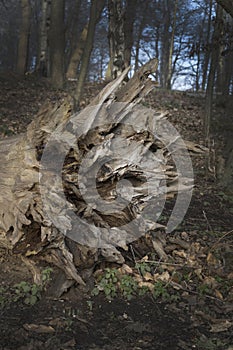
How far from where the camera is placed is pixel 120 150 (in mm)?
4578

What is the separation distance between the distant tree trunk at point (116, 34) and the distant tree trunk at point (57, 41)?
8.37 feet

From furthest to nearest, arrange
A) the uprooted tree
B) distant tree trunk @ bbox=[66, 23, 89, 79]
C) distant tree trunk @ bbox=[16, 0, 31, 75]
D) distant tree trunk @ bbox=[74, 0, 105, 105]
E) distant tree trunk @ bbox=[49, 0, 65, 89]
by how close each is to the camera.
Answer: distant tree trunk @ bbox=[66, 23, 89, 79] → distant tree trunk @ bbox=[16, 0, 31, 75] → distant tree trunk @ bbox=[49, 0, 65, 89] → distant tree trunk @ bbox=[74, 0, 105, 105] → the uprooted tree

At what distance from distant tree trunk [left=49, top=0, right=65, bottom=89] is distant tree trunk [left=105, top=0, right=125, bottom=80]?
2.55m

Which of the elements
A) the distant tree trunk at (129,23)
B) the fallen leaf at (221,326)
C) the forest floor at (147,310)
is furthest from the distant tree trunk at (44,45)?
the fallen leaf at (221,326)

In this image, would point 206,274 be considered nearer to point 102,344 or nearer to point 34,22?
point 102,344

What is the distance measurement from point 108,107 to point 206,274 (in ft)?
6.64

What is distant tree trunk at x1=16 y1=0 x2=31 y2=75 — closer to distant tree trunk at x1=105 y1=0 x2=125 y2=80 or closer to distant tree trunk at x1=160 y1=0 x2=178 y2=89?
distant tree trunk at x1=105 y1=0 x2=125 y2=80

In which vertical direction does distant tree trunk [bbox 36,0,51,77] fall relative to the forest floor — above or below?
above

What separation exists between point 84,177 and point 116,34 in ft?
31.9

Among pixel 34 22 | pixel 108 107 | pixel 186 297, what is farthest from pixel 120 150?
pixel 34 22

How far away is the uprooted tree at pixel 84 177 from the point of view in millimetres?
4109

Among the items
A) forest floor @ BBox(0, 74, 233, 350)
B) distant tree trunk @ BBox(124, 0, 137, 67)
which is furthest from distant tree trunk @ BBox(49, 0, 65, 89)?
forest floor @ BBox(0, 74, 233, 350)

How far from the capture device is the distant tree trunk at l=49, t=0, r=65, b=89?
1511cm

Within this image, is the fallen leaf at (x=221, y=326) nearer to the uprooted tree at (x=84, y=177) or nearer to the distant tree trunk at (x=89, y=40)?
the uprooted tree at (x=84, y=177)
